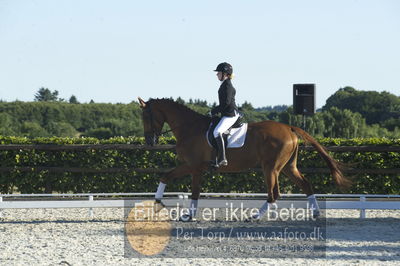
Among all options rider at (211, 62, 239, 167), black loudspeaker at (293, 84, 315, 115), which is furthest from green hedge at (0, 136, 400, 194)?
rider at (211, 62, 239, 167)

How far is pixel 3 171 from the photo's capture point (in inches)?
541

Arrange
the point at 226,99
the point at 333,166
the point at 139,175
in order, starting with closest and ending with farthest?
the point at 226,99
the point at 333,166
the point at 139,175

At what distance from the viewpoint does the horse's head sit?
31.7ft

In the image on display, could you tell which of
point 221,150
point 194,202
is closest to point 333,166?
point 221,150

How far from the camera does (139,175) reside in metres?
13.6

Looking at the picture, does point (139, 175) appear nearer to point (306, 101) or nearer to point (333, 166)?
point (306, 101)

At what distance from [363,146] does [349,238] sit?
18.0 ft

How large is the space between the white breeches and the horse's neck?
0.47 metres

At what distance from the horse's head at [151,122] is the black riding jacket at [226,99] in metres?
1.05

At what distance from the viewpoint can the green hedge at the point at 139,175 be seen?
44.2ft

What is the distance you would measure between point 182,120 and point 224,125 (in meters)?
0.84

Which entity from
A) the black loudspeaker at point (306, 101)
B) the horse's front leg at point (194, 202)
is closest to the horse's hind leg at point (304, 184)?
the horse's front leg at point (194, 202)

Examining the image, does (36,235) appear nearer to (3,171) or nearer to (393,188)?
(3,171)

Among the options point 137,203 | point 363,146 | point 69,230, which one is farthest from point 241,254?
point 363,146
